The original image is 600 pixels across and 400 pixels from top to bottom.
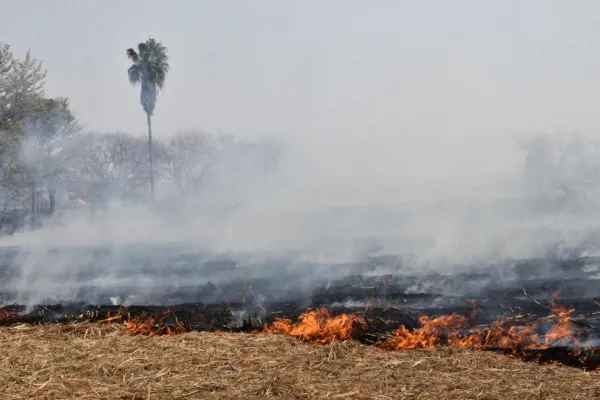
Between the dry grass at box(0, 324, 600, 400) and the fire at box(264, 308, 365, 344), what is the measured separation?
17.2 inches

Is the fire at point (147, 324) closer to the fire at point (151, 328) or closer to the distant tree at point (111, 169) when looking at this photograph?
the fire at point (151, 328)

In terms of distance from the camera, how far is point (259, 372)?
6578 millimetres

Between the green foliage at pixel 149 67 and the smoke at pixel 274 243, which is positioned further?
the green foliage at pixel 149 67

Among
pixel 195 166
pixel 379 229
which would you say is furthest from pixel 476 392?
pixel 195 166

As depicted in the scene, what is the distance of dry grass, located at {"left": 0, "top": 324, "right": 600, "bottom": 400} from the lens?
5.87 m

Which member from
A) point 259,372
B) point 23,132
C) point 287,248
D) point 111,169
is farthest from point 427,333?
point 111,169

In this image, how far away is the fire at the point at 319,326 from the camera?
27.1 ft

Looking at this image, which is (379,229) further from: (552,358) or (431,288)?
(552,358)

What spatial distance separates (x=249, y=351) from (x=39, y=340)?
9.95 feet

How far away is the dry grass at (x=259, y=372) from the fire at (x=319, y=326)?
0.44 metres

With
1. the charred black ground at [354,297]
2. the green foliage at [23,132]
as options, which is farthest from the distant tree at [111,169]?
the charred black ground at [354,297]

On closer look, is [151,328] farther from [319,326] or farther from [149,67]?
[149,67]

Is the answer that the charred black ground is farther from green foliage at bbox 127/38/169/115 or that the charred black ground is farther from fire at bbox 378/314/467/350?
green foliage at bbox 127/38/169/115

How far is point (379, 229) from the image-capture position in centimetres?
2378
